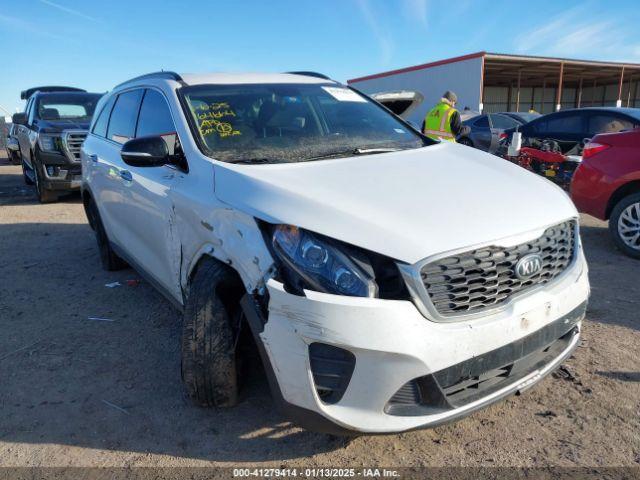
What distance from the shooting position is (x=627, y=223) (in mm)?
5062

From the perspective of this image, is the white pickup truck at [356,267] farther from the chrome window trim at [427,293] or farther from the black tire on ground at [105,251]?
the black tire on ground at [105,251]

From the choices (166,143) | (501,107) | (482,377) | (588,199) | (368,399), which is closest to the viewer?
(368,399)

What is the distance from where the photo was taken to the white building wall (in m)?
22.6

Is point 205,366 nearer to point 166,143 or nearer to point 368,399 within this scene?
point 368,399

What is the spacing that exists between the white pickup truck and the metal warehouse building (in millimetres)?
18612

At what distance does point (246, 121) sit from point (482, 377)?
6.51 feet

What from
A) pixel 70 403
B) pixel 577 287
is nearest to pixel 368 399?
pixel 577 287

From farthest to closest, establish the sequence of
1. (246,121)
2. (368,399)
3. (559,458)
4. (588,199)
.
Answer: (588,199)
(246,121)
(559,458)
(368,399)

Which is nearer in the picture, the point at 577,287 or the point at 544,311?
the point at 544,311

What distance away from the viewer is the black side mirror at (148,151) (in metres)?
2.74

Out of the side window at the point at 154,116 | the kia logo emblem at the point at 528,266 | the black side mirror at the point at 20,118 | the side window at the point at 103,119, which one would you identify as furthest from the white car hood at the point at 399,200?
the black side mirror at the point at 20,118

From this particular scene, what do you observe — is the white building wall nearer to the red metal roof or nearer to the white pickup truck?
the red metal roof

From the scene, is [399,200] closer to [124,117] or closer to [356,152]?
[356,152]

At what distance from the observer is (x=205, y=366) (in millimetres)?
2428
